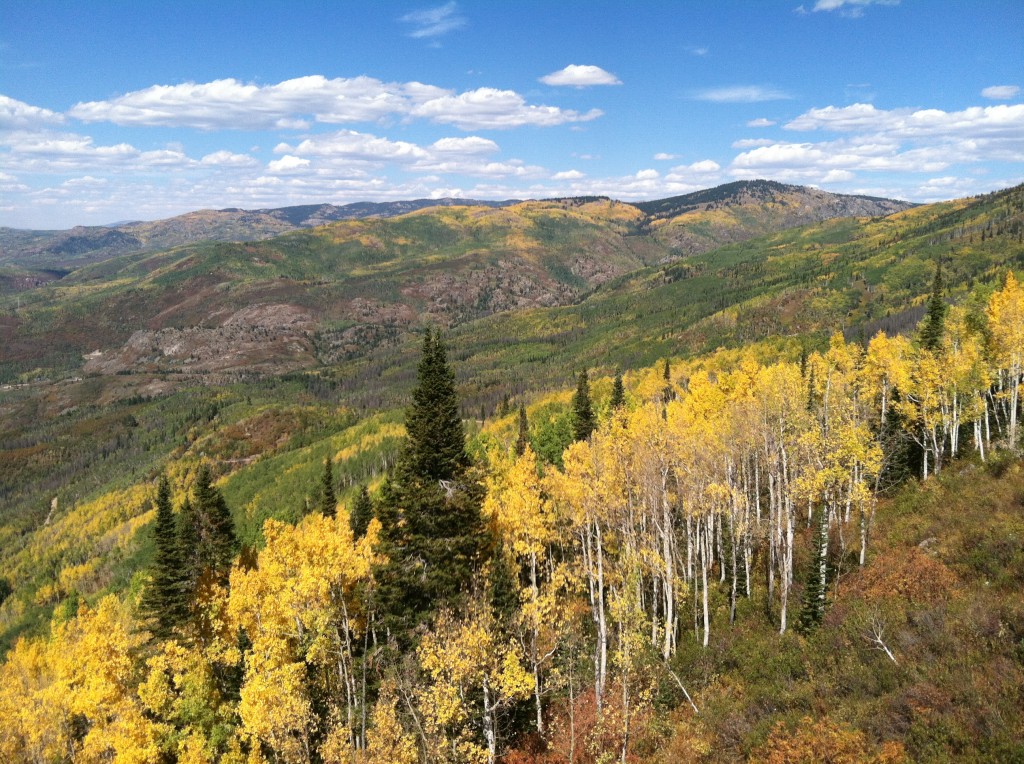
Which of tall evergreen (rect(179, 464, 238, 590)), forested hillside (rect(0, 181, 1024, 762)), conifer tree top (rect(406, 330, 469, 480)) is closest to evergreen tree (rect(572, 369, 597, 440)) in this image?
forested hillside (rect(0, 181, 1024, 762))

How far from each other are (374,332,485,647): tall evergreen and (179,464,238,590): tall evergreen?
19.0 metres

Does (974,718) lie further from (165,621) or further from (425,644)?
(165,621)

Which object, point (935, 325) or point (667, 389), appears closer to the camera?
point (935, 325)

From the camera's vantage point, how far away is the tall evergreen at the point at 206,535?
44188 millimetres

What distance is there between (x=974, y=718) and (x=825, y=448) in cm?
2130

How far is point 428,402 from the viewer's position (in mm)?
33562

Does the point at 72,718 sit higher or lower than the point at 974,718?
lower

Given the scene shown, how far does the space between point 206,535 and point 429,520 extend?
25336 millimetres

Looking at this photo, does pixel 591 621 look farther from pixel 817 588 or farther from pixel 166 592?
pixel 166 592

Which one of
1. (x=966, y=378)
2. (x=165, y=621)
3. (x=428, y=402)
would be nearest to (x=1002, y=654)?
(x=428, y=402)

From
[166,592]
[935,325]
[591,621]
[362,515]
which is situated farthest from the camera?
[935,325]

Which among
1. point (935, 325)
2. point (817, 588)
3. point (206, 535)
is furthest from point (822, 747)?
point (935, 325)

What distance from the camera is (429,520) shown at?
31.6 meters

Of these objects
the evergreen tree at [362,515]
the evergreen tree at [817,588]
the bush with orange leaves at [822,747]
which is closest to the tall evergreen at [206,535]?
the evergreen tree at [362,515]
